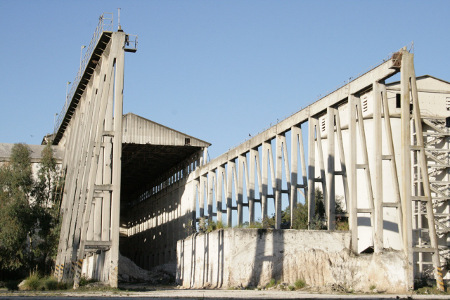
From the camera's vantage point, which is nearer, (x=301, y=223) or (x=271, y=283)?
(x=271, y=283)

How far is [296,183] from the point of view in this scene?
29547 mm

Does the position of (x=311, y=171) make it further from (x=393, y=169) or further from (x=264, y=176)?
(x=264, y=176)

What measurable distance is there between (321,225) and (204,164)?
17228mm

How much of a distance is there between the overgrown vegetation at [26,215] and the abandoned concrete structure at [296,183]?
1.43 m

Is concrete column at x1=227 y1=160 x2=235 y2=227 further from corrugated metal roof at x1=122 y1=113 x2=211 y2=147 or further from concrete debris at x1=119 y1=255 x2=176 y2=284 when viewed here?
corrugated metal roof at x1=122 y1=113 x2=211 y2=147

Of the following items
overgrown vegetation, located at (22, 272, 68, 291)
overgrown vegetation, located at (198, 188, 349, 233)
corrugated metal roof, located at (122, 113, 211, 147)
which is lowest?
overgrown vegetation, located at (22, 272, 68, 291)

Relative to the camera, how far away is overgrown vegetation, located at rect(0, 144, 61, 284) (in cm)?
3472

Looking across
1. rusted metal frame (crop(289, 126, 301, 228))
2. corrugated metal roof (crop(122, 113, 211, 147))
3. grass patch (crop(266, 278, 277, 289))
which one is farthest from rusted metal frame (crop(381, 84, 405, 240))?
corrugated metal roof (crop(122, 113, 211, 147))

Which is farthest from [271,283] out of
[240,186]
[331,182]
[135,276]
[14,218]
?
[135,276]

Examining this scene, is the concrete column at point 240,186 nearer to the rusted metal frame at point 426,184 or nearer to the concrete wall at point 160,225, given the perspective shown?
the concrete wall at point 160,225

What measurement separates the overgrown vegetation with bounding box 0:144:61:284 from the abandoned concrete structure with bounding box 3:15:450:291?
1.43 metres

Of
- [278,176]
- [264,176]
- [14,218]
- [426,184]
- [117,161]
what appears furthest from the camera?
[14,218]

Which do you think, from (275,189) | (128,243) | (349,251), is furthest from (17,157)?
(128,243)

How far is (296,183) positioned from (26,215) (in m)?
16.0
